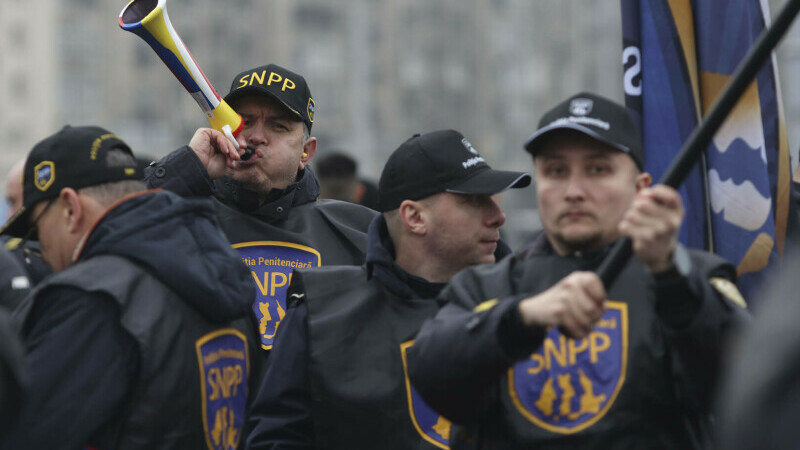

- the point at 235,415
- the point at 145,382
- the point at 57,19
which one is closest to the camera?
the point at 145,382

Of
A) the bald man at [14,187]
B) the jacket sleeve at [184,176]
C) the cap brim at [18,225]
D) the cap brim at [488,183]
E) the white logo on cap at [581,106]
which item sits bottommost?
the bald man at [14,187]

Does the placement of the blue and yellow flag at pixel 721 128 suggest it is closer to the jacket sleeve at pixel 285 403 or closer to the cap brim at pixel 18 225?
the jacket sleeve at pixel 285 403

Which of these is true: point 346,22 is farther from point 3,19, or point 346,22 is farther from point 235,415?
point 235,415

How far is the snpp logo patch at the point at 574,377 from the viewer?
3.53 metres

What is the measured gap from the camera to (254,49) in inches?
3221

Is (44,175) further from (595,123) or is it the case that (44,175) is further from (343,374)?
(595,123)

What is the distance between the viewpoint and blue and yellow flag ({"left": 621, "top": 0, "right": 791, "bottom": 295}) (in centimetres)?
473

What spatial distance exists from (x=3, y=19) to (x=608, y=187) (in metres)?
78.7

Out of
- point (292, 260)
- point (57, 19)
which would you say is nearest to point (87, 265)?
point (292, 260)

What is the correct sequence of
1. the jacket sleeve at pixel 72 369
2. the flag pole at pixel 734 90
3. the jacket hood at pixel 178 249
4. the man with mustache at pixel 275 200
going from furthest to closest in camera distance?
1. the man with mustache at pixel 275 200
2. the jacket hood at pixel 178 249
3. the jacket sleeve at pixel 72 369
4. the flag pole at pixel 734 90

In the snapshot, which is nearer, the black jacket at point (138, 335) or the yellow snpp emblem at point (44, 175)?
the black jacket at point (138, 335)

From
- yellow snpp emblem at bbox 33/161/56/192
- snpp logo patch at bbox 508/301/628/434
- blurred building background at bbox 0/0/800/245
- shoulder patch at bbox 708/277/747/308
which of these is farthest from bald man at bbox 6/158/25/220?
blurred building background at bbox 0/0/800/245

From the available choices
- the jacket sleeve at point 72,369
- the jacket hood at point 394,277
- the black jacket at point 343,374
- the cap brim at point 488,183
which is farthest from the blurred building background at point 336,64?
the jacket sleeve at point 72,369

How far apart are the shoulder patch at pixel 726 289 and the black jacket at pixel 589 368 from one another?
0.02 m
